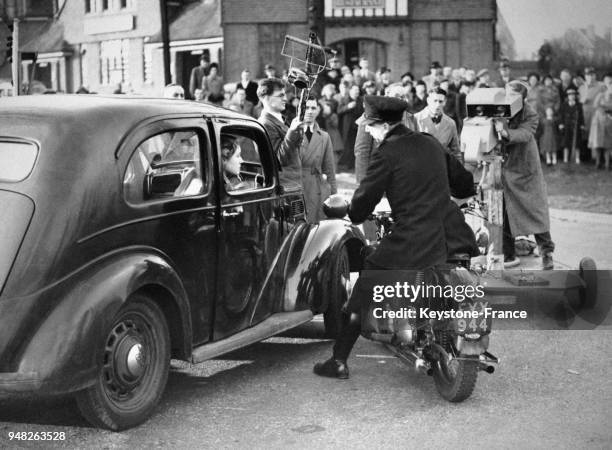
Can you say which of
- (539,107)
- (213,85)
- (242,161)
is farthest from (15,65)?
(213,85)

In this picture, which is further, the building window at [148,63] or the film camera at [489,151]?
the building window at [148,63]

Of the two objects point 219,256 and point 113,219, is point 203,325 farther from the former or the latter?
point 113,219

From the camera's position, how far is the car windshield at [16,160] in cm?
523

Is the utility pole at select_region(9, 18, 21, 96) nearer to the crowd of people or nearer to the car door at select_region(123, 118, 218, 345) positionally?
the car door at select_region(123, 118, 218, 345)

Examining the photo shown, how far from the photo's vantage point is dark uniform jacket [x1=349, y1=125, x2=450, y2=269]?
6.09 meters

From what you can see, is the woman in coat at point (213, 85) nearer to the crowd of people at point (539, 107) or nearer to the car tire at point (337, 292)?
the crowd of people at point (539, 107)

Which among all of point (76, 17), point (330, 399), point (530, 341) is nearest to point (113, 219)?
point (330, 399)

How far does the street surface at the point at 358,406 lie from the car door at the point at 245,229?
480mm

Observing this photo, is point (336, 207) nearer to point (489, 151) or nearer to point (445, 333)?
point (445, 333)

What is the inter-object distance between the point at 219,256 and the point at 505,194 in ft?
14.8

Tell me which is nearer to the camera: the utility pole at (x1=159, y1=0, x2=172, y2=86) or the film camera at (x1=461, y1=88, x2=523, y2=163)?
the film camera at (x1=461, y1=88, x2=523, y2=163)

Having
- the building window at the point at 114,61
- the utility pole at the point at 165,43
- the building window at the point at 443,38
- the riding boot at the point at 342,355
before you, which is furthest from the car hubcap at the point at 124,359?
→ the building window at the point at 114,61

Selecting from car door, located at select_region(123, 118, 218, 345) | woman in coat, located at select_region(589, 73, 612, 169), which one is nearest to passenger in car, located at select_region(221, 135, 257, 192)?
car door, located at select_region(123, 118, 218, 345)

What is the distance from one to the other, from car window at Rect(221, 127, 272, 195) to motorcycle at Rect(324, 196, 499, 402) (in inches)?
43.1
